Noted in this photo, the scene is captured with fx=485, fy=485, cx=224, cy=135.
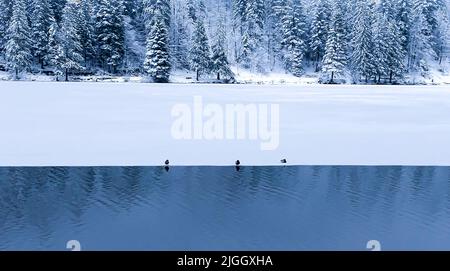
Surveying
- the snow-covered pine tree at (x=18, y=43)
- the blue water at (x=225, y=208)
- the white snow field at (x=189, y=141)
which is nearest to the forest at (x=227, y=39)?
the snow-covered pine tree at (x=18, y=43)

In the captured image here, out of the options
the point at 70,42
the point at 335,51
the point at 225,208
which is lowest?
the point at 225,208

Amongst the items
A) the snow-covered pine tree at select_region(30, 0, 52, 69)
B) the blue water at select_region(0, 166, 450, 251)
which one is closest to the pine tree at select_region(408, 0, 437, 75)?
the snow-covered pine tree at select_region(30, 0, 52, 69)

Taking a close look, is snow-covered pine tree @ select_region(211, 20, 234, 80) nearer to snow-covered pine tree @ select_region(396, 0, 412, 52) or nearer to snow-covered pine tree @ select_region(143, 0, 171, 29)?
snow-covered pine tree @ select_region(143, 0, 171, 29)

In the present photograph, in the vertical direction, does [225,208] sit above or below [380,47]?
below

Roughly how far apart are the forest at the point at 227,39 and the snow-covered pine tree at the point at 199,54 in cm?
15

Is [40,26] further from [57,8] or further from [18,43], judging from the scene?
[57,8]

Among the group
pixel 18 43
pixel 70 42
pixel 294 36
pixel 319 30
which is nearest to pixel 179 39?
pixel 294 36

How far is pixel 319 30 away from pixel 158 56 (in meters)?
30.0

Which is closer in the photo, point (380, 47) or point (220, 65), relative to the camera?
point (220, 65)

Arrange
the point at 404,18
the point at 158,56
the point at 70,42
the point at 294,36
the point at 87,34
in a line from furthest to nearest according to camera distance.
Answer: the point at 404,18, the point at 294,36, the point at 87,34, the point at 158,56, the point at 70,42

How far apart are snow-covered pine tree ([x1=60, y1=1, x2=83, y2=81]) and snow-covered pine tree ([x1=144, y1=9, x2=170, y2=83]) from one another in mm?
9496

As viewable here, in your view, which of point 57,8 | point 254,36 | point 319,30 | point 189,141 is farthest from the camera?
point 254,36

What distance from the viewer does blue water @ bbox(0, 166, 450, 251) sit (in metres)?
10.4

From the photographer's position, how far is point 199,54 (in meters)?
72.8
